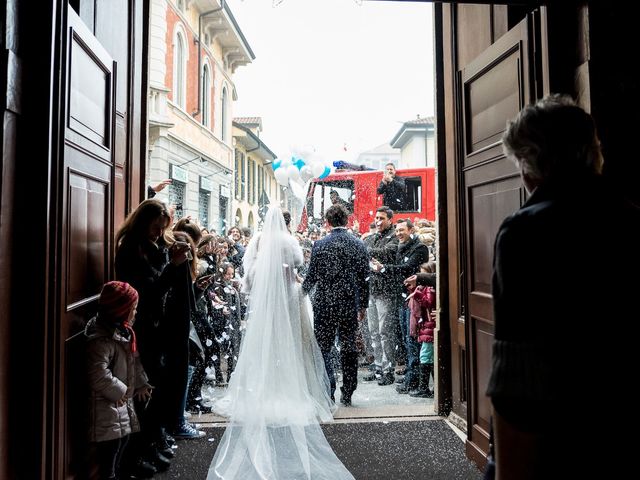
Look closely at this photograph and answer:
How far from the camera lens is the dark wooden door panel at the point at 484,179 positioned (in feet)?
9.44

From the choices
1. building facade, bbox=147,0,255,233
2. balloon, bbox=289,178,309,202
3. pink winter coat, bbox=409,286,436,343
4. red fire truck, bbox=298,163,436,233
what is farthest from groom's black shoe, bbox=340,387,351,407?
building facade, bbox=147,0,255,233

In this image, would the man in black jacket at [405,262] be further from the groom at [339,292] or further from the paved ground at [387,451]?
the paved ground at [387,451]

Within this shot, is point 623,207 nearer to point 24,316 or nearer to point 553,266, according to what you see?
point 553,266

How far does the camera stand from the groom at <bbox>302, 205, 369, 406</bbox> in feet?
15.8

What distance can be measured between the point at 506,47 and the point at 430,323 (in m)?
2.60

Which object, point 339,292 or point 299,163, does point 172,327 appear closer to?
point 339,292

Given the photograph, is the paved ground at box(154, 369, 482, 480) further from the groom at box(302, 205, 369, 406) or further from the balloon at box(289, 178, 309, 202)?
the balloon at box(289, 178, 309, 202)

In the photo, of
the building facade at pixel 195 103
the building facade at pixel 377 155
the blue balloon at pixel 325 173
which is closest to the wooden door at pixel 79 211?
the blue balloon at pixel 325 173

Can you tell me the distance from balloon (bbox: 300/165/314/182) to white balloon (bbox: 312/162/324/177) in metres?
0.06

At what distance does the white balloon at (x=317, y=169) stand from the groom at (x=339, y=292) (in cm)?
489

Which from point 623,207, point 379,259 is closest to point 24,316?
point 623,207

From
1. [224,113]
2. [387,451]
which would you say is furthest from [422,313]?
[224,113]

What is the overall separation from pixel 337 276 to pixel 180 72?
35.6 feet

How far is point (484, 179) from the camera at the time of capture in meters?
3.20
